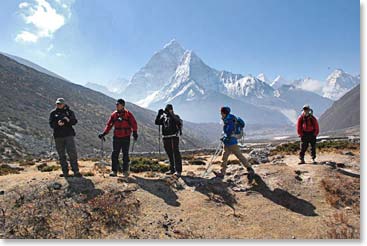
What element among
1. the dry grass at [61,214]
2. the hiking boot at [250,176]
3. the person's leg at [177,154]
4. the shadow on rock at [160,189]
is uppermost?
the person's leg at [177,154]

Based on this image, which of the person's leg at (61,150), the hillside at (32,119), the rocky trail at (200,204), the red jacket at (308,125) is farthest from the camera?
the hillside at (32,119)

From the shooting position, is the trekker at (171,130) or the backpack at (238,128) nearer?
the backpack at (238,128)

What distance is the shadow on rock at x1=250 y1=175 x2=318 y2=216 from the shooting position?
10719 millimetres

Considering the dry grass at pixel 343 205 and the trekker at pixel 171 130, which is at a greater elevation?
the trekker at pixel 171 130

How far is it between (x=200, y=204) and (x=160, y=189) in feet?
5.66

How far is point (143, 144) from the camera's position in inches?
4252

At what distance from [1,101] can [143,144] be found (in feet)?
150

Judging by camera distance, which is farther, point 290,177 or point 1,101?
point 1,101

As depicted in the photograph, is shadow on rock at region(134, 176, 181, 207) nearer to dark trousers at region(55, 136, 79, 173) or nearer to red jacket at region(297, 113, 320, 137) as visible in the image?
dark trousers at region(55, 136, 79, 173)

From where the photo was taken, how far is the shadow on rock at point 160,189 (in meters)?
11.1

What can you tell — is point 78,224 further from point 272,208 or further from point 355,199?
point 355,199

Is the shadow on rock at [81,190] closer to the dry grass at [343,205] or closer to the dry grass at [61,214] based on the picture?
the dry grass at [61,214]

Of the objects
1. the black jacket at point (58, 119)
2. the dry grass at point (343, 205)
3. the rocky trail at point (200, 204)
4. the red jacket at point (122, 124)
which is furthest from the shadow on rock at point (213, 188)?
the black jacket at point (58, 119)

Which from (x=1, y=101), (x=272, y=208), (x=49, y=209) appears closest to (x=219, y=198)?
(x=272, y=208)
